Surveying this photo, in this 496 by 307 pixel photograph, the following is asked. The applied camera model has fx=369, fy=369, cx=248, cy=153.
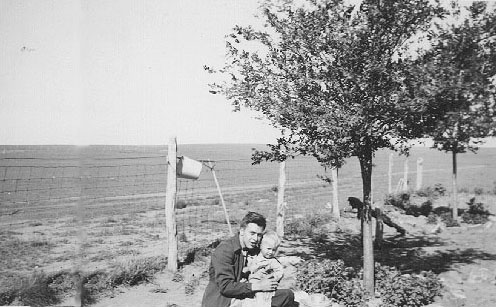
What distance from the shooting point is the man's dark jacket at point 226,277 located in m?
3.69

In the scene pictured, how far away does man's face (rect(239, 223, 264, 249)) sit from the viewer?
380cm

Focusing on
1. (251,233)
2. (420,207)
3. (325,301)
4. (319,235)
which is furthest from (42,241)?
(420,207)

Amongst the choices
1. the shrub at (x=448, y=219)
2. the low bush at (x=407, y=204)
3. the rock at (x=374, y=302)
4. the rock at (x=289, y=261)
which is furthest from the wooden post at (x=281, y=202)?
the low bush at (x=407, y=204)

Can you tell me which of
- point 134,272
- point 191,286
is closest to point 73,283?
point 134,272

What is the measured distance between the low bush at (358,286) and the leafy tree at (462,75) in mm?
2580

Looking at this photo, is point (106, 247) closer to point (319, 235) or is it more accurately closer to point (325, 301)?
point (319, 235)

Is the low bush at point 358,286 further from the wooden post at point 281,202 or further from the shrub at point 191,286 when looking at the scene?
the wooden post at point 281,202

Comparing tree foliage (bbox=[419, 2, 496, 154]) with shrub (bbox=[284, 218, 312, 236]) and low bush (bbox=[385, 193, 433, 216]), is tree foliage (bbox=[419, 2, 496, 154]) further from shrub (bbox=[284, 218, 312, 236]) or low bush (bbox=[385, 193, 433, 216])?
low bush (bbox=[385, 193, 433, 216])

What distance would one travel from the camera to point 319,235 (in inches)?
444

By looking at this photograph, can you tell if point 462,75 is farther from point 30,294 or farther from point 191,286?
point 30,294

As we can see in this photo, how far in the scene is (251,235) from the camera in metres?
3.82

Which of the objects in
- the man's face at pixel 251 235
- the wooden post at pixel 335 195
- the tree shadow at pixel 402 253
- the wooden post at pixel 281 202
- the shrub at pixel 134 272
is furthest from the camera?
the wooden post at pixel 335 195

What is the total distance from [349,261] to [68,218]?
1258 cm

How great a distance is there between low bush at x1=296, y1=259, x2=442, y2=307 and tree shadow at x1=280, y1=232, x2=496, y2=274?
1.28 meters
